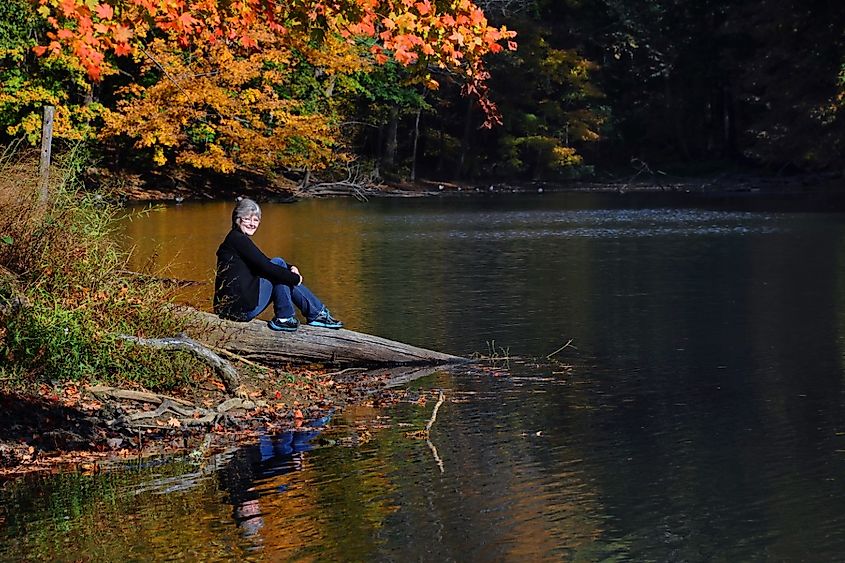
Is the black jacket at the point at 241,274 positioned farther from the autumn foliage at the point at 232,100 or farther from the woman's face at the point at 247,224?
the autumn foliage at the point at 232,100

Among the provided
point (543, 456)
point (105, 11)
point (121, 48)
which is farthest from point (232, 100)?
point (543, 456)

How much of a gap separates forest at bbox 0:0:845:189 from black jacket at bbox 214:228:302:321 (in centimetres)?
1179

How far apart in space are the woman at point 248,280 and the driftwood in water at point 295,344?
10 cm

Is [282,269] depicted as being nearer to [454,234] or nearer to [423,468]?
[423,468]

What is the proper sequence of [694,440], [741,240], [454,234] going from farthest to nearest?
[454,234], [741,240], [694,440]

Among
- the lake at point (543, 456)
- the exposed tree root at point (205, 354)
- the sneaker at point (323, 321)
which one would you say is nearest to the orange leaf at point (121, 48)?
the exposed tree root at point (205, 354)

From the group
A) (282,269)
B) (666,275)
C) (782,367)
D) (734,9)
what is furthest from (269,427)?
(734,9)

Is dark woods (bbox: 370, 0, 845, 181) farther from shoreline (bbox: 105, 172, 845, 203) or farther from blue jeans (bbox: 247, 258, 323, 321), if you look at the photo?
blue jeans (bbox: 247, 258, 323, 321)

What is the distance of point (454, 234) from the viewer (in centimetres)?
2822

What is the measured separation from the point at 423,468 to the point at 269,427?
1518 millimetres

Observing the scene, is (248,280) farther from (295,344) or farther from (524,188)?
(524,188)

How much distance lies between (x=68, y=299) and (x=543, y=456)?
3.75 meters

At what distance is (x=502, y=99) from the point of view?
5466 cm

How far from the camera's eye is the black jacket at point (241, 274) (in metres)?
11.0
